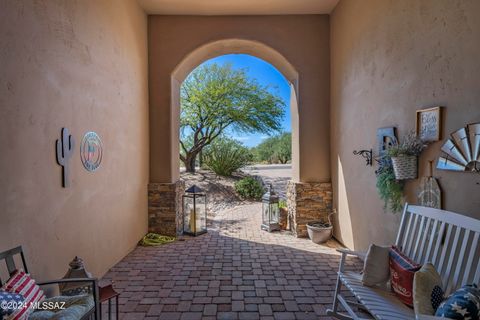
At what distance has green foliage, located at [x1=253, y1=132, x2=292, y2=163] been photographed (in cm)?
1401

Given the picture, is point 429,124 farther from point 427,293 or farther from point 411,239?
point 427,293

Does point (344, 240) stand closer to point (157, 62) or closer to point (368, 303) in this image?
point (368, 303)

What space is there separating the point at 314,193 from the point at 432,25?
3.01 metres

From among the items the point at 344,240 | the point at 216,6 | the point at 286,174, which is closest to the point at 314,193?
the point at 344,240

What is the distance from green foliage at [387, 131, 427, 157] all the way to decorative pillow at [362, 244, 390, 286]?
93cm

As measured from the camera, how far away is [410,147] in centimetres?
259

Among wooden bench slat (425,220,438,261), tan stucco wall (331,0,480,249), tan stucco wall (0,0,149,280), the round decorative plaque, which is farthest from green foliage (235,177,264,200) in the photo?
wooden bench slat (425,220,438,261)

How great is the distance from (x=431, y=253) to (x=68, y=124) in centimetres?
319

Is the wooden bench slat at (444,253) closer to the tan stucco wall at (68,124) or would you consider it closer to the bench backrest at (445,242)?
the bench backrest at (445,242)

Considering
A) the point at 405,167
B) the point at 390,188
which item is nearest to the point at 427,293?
the point at 405,167

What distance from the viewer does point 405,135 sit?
9.22 feet

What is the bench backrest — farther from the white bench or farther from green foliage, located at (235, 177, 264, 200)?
green foliage, located at (235, 177, 264, 200)

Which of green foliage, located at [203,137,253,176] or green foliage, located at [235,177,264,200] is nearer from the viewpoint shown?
green foliage, located at [235,177,264,200]

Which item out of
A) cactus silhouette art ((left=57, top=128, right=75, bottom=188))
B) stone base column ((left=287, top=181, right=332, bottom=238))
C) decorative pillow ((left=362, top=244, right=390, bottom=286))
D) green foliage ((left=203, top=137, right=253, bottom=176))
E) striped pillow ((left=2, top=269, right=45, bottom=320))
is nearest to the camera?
striped pillow ((left=2, top=269, right=45, bottom=320))
